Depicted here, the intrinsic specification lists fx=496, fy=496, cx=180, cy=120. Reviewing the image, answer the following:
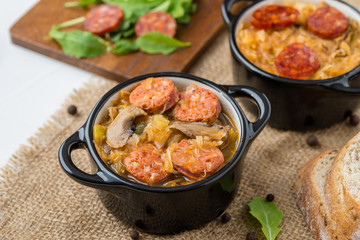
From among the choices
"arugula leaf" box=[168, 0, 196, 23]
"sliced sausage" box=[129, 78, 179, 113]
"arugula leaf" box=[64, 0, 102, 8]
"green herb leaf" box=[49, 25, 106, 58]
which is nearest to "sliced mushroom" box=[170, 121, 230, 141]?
"sliced sausage" box=[129, 78, 179, 113]

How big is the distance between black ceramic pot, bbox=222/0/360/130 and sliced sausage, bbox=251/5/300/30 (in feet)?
0.41

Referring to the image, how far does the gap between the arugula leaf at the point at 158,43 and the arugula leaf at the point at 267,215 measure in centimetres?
183

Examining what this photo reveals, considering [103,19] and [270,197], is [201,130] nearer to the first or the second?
[270,197]

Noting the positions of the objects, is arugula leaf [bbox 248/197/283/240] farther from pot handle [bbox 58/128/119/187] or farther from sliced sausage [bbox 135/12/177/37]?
sliced sausage [bbox 135/12/177/37]

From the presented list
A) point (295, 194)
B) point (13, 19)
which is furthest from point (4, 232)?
point (13, 19)

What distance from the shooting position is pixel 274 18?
421cm

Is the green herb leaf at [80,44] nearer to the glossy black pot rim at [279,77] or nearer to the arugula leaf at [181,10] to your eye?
the arugula leaf at [181,10]

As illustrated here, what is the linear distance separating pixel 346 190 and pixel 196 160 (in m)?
0.97

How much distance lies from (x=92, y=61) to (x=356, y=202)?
9.02 feet

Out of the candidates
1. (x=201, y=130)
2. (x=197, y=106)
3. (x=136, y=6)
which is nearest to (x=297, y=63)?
(x=197, y=106)

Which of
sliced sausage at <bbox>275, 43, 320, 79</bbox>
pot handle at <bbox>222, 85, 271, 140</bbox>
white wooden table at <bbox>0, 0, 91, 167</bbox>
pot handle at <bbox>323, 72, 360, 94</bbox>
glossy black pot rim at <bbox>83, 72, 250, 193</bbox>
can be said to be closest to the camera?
glossy black pot rim at <bbox>83, 72, 250, 193</bbox>

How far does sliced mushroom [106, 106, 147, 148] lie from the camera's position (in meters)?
3.25

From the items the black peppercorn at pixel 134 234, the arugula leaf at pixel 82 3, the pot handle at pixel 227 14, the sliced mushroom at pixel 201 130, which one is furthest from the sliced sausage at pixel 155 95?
the arugula leaf at pixel 82 3

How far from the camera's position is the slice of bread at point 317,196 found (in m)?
3.30
